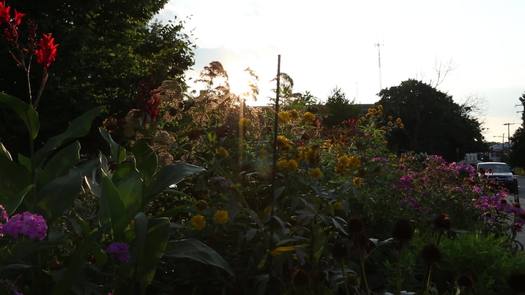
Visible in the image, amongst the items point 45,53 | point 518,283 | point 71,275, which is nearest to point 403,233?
point 518,283

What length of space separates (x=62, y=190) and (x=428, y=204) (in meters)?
3.73

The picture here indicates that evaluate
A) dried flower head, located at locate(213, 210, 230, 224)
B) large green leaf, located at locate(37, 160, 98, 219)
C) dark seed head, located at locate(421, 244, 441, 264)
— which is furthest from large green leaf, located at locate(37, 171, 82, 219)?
dark seed head, located at locate(421, 244, 441, 264)

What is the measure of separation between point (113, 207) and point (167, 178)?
0.44m

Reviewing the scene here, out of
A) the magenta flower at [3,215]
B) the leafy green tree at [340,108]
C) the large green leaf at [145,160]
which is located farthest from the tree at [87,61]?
the leafy green tree at [340,108]

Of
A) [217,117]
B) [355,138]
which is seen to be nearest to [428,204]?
[217,117]

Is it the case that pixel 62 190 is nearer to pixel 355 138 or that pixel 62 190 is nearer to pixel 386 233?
pixel 386 233

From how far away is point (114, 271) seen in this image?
292cm

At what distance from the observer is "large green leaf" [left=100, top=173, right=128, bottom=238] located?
8.88 ft

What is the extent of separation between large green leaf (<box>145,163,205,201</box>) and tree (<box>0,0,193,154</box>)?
9060 mm

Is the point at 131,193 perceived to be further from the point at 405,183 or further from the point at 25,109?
the point at 405,183

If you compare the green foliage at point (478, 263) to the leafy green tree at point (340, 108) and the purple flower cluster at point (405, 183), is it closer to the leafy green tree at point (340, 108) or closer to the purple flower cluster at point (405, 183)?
the purple flower cluster at point (405, 183)

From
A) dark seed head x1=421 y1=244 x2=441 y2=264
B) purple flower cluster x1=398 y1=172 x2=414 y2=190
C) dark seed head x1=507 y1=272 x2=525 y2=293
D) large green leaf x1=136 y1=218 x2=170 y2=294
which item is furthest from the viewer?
purple flower cluster x1=398 y1=172 x2=414 y2=190

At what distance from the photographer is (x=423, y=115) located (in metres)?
59.3

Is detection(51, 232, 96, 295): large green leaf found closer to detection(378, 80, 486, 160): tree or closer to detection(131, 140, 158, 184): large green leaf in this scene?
detection(131, 140, 158, 184): large green leaf
